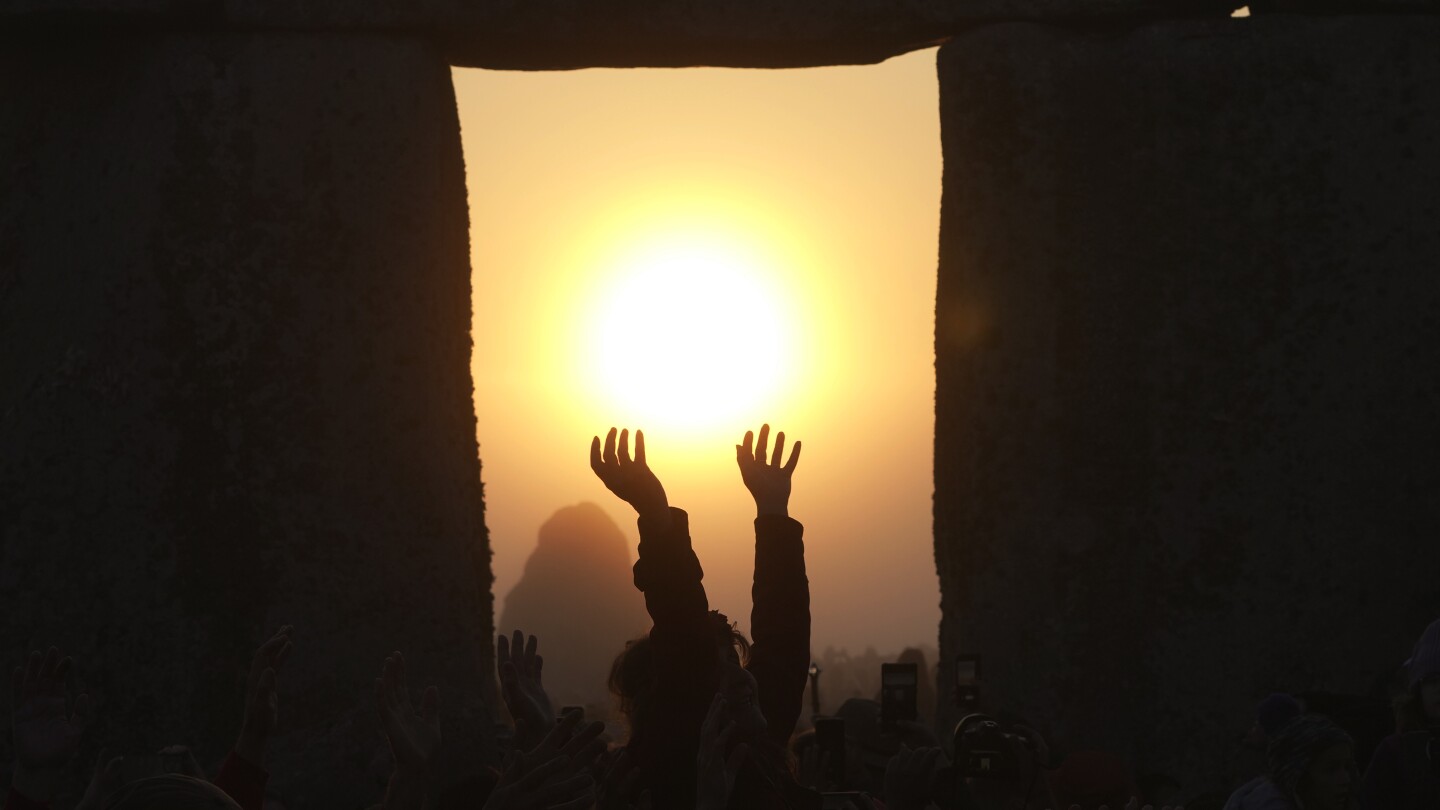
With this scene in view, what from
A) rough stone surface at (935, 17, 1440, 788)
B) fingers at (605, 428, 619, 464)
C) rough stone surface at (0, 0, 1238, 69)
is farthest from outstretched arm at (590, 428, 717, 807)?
rough stone surface at (0, 0, 1238, 69)

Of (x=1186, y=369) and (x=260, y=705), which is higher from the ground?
(x=1186, y=369)

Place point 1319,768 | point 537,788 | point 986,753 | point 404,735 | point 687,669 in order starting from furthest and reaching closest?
point 986,753 < point 1319,768 < point 687,669 < point 404,735 < point 537,788

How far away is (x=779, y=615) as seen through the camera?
3.76 m

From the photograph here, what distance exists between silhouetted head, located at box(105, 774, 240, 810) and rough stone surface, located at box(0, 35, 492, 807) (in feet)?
16.5

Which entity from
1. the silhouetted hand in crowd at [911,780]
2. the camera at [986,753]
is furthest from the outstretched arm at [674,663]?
the camera at [986,753]

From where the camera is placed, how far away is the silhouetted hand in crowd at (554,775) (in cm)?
237

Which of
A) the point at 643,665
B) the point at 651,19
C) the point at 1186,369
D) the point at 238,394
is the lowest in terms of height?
the point at 643,665

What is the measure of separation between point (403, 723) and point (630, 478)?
31.5 inches

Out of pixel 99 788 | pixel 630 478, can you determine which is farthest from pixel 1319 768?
pixel 99 788

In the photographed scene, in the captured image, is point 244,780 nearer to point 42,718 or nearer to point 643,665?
point 42,718

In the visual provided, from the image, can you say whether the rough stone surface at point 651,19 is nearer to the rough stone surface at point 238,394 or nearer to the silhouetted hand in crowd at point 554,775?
the rough stone surface at point 238,394

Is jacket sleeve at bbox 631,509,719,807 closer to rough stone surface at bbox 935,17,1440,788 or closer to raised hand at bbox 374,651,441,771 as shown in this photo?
raised hand at bbox 374,651,441,771

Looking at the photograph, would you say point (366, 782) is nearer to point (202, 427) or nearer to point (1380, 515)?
point (202, 427)

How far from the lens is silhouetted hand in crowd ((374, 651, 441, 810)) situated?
282 centimetres
